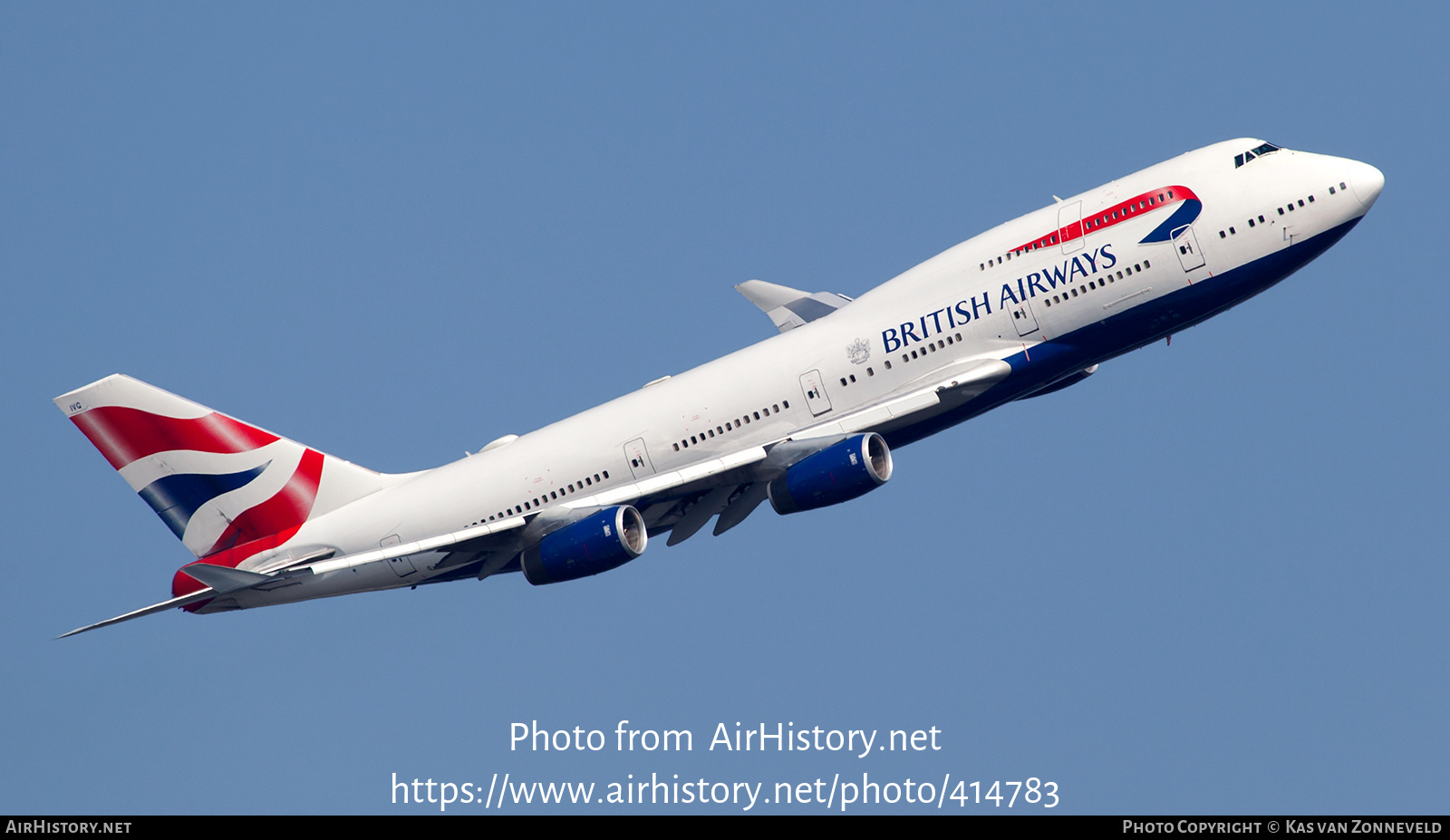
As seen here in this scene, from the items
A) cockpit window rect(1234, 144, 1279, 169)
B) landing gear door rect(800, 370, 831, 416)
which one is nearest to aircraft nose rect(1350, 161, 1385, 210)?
cockpit window rect(1234, 144, 1279, 169)

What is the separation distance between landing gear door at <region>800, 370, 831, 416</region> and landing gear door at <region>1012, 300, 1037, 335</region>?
21.6ft

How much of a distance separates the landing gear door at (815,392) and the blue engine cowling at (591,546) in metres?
6.67

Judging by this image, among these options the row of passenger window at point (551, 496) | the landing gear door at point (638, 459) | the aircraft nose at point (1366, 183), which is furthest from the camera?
the row of passenger window at point (551, 496)

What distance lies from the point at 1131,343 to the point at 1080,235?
3906 millimetres

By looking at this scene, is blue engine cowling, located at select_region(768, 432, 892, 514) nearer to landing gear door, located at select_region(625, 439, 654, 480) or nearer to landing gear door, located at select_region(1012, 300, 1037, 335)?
landing gear door, located at select_region(625, 439, 654, 480)

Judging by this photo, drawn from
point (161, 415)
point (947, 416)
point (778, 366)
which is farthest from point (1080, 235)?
point (161, 415)

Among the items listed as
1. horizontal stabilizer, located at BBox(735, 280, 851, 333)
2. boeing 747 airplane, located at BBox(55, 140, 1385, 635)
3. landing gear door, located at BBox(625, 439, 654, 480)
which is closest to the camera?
boeing 747 airplane, located at BBox(55, 140, 1385, 635)

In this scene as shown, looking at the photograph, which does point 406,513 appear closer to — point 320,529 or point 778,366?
point 320,529

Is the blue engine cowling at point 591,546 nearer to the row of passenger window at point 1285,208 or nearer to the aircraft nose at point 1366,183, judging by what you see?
the row of passenger window at point 1285,208

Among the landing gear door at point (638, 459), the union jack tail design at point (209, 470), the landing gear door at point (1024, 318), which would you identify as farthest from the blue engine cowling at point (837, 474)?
the union jack tail design at point (209, 470)

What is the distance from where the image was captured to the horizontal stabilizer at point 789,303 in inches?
2499

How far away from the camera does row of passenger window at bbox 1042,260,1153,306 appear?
169 ft

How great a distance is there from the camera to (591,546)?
53.0 metres

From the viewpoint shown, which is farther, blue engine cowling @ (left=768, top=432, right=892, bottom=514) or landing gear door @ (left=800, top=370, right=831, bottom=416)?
landing gear door @ (left=800, top=370, right=831, bottom=416)
